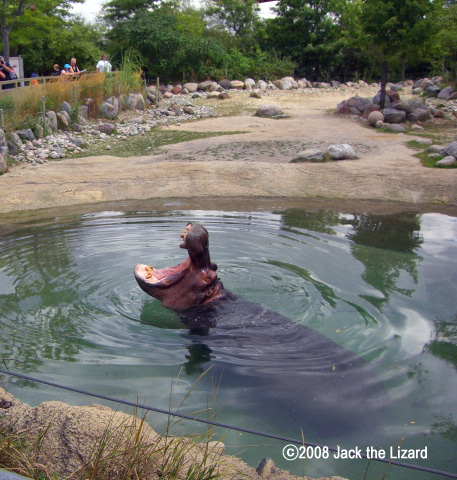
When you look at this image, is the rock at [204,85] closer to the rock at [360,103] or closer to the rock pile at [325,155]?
the rock at [360,103]

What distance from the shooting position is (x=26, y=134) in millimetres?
13055

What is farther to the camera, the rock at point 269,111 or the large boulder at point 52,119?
the rock at point 269,111

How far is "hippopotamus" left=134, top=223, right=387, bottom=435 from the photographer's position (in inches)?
146

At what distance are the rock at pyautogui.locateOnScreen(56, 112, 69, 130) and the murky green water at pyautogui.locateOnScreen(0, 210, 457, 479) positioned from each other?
7721 millimetres

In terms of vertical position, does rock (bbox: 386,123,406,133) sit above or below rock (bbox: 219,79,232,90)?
below

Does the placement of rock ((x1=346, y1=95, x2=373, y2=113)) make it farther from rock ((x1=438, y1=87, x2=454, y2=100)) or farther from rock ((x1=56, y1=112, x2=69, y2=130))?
rock ((x1=56, y1=112, x2=69, y2=130))

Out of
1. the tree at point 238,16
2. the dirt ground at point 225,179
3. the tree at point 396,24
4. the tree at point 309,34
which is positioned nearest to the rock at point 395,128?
the tree at point 396,24

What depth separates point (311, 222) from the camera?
26.6 feet

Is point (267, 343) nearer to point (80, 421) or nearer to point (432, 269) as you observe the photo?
point (80, 421)

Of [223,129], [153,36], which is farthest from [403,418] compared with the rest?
[153,36]

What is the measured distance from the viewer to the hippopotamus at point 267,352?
3719 mm

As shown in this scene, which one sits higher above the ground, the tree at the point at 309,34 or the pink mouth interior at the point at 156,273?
the tree at the point at 309,34

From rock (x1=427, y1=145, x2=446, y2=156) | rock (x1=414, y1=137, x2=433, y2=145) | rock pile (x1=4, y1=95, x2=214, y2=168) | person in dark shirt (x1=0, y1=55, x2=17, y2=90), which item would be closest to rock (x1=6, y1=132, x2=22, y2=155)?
rock pile (x1=4, y1=95, x2=214, y2=168)

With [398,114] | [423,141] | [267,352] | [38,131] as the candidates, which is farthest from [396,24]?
[267,352]
